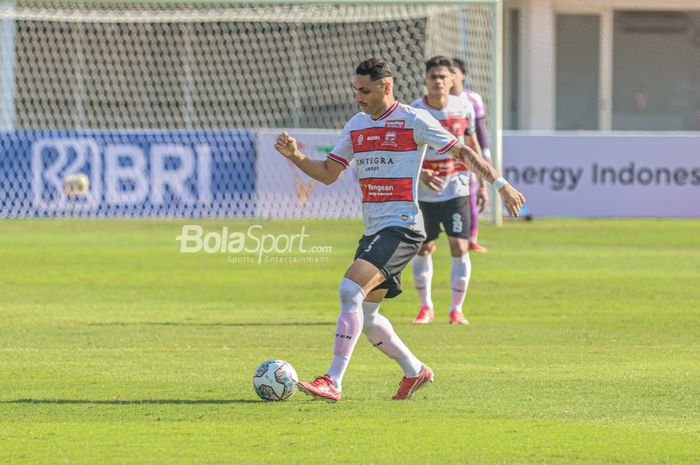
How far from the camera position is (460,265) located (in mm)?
12648

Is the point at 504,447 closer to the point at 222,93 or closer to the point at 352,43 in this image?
the point at 352,43

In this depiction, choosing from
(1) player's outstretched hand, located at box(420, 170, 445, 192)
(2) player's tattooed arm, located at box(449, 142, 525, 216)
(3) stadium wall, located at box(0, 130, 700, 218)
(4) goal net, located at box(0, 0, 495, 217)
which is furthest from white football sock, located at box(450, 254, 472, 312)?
(3) stadium wall, located at box(0, 130, 700, 218)

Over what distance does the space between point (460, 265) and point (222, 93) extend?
24.5 meters

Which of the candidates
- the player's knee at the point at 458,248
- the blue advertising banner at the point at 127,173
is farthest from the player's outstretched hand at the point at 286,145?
the blue advertising banner at the point at 127,173

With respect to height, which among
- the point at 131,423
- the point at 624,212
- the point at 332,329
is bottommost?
the point at 624,212

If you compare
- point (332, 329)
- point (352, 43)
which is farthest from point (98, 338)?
point (352, 43)

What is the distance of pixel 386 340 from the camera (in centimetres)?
830

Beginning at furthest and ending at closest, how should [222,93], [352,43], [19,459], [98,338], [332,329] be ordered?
[222,93], [352,43], [332,329], [98,338], [19,459]

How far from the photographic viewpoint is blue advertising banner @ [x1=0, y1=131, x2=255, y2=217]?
25.8 metres

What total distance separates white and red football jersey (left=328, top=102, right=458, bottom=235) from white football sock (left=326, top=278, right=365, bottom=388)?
1.67ft

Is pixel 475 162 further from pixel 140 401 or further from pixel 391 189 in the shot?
pixel 140 401

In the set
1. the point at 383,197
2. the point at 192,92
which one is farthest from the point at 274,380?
the point at 192,92

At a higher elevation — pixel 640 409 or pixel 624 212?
pixel 640 409

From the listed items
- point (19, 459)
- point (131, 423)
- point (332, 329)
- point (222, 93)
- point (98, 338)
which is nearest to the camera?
point (19, 459)
